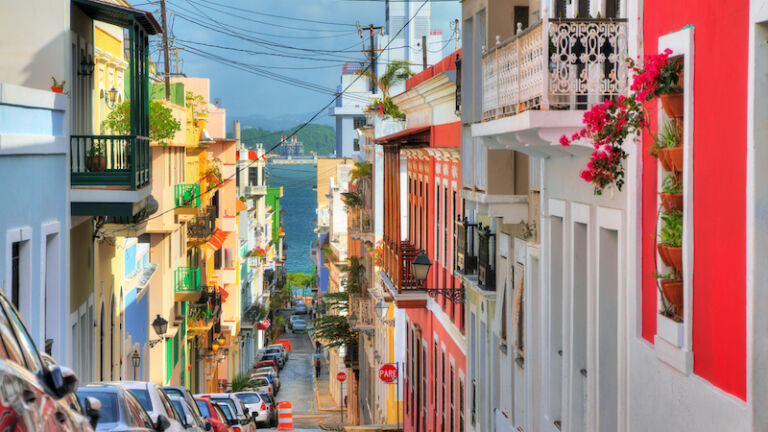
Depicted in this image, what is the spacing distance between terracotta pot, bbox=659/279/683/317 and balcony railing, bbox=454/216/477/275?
9.88m

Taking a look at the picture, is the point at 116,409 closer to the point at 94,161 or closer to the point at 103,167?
the point at 94,161

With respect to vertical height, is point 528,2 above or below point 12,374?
above

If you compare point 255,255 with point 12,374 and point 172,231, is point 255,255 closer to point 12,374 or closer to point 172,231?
point 172,231

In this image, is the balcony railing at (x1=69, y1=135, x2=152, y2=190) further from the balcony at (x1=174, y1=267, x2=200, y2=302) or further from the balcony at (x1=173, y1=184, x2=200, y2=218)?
the balcony at (x1=174, y1=267, x2=200, y2=302)

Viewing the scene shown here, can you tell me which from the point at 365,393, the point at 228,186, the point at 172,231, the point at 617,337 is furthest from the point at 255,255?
the point at 617,337

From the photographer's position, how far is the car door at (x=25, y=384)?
4.48 metres

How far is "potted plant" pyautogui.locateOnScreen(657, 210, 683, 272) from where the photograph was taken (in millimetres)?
8391

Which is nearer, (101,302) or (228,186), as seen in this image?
(101,302)

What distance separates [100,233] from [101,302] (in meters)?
1.75

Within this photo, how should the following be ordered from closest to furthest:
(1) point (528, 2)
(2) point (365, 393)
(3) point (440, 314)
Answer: (1) point (528, 2)
(3) point (440, 314)
(2) point (365, 393)

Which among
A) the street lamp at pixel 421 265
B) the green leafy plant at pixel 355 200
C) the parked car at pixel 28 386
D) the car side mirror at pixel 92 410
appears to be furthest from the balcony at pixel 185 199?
the parked car at pixel 28 386

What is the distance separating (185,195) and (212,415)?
17077 mm

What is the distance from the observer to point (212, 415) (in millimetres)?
19516

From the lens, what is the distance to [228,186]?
180ft
